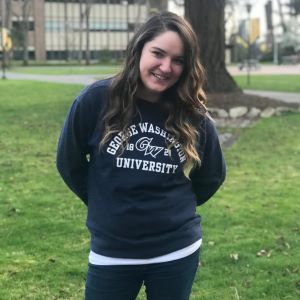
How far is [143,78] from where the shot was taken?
2.39 m

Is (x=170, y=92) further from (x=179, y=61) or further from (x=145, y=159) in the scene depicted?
(x=145, y=159)

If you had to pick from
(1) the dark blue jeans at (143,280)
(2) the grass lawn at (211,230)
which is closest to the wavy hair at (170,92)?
(1) the dark blue jeans at (143,280)

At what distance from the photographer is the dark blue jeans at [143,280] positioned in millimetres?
2350

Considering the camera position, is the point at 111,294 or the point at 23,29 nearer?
the point at 111,294

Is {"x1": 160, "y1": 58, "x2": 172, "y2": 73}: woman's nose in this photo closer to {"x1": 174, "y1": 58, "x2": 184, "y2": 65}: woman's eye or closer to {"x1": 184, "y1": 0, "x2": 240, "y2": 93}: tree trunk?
{"x1": 174, "y1": 58, "x2": 184, "y2": 65}: woman's eye

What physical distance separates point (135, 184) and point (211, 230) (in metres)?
3.55

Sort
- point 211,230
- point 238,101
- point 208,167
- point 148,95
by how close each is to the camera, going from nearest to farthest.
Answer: point 148,95, point 208,167, point 211,230, point 238,101

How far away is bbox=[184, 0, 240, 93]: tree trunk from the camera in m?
15.4

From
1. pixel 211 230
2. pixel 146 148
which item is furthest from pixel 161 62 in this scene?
pixel 211 230

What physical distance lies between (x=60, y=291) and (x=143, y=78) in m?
2.35

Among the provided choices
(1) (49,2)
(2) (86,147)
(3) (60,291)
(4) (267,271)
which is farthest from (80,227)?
(1) (49,2)

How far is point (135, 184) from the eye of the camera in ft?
7.61

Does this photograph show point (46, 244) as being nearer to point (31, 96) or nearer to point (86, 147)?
point (86, 147)

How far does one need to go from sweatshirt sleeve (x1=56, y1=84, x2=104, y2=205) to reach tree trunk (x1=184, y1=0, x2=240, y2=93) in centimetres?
1267
